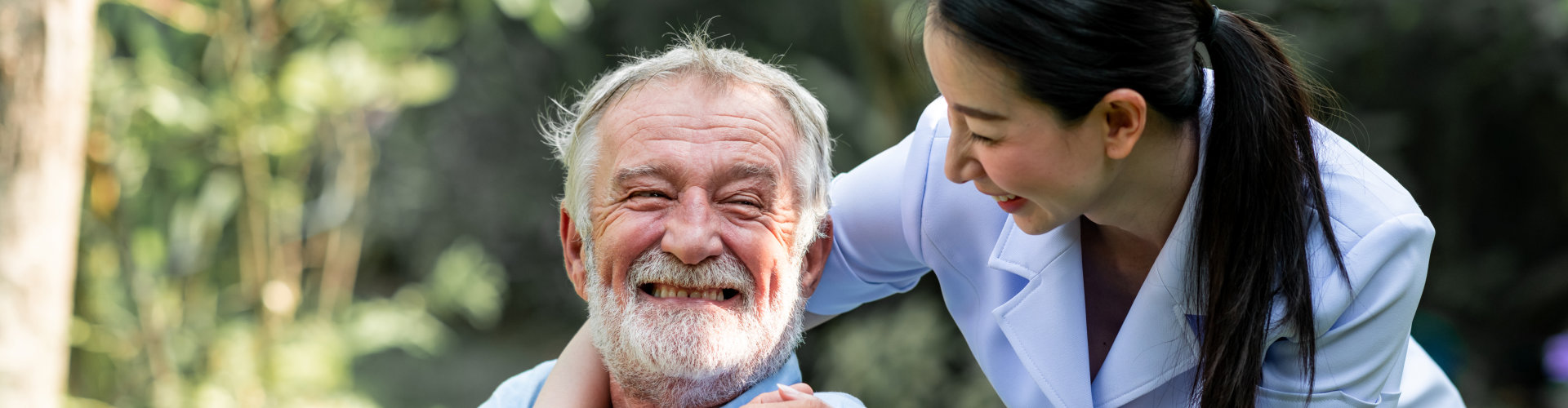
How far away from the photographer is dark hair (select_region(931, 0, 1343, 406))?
150cm

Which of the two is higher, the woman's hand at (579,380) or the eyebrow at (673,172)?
the eyebrow at (673,172)

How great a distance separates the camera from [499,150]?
767 cm

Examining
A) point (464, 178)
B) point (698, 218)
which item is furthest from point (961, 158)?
point (464, 178)

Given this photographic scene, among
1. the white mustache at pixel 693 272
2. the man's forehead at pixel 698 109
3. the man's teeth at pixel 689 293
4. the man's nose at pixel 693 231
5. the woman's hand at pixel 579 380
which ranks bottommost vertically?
the woman's hand at pixel 579 380

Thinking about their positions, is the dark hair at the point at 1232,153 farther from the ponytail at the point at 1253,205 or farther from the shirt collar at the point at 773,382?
the shirt collar at the point at 773,382

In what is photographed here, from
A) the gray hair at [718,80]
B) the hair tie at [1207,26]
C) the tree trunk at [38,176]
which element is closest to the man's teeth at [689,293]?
the gray hair at [718,80]

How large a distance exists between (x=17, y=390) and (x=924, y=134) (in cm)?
229

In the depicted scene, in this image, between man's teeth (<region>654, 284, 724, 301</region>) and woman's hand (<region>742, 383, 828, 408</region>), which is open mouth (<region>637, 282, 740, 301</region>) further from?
woman's hand (<region>742, 383, 828, 408</region>)

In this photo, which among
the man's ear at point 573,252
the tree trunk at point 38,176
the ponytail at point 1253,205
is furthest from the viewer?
the tree trunk at point 38,176

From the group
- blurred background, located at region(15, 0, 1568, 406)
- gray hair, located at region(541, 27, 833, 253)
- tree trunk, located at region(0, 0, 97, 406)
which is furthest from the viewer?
blurred background, located at region(15, 0, 1568, 406)

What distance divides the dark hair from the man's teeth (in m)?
0.67

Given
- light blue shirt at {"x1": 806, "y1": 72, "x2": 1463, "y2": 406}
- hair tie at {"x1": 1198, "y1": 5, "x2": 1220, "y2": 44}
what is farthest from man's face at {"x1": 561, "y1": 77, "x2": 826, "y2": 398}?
hair tie at {"x1": 1198, "y1": 5, "x2": 1220, "y2": 44}

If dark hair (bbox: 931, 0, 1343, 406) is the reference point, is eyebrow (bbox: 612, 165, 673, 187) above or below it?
above

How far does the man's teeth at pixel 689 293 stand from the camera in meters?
1.97
